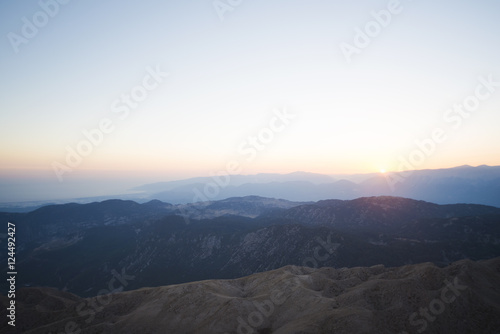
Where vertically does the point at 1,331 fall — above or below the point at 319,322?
below

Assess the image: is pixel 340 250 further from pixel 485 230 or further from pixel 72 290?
pixel 72 290

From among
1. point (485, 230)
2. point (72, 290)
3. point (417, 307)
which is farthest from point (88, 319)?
point (485, 230)

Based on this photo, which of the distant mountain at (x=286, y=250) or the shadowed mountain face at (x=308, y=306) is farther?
the distant mountain at (x=286, y=250)

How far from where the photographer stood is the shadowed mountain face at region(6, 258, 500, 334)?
38125 millimetres

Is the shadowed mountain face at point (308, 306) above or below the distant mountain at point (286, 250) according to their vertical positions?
above

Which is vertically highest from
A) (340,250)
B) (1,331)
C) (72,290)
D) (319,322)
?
(319,322)

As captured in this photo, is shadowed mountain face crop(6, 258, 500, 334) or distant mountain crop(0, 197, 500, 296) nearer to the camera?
shadowed mountain face crop(6, 258, 500, 334)

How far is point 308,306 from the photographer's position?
162ft

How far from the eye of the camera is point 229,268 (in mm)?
158000

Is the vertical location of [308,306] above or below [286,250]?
above

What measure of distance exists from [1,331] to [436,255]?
169 m

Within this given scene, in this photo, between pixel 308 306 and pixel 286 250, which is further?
pixel 286 250

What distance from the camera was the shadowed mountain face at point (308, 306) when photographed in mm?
38125

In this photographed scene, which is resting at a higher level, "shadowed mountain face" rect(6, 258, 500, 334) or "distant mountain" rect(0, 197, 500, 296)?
"shadowed mountain face" rect(6, 258, 500, 334)
